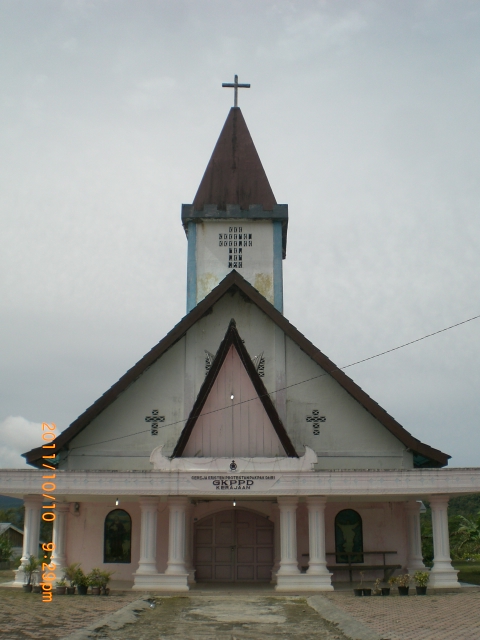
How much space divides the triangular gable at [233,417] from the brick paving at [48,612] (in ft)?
14.7

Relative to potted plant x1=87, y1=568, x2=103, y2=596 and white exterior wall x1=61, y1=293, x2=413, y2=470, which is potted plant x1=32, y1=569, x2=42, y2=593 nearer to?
potted plant x1=87, y1=568, x2=103, y2=596

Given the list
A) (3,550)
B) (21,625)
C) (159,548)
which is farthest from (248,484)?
(3,550)

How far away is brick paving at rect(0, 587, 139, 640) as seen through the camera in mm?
11022

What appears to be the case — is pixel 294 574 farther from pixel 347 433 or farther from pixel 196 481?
pixel 347 433

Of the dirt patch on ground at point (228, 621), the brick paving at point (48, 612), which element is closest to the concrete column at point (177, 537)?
the brick paving at point (48, 612)

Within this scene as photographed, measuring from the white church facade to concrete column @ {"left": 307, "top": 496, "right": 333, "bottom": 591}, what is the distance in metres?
0.04

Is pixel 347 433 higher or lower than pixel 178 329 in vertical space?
lower

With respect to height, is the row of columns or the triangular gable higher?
the triangular gable

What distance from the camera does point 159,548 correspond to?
2123 cm

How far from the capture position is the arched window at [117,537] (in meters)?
21.5

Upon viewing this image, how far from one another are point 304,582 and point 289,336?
303 inches

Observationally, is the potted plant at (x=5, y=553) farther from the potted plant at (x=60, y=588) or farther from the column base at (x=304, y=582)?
the column base at (x=304, y=582)

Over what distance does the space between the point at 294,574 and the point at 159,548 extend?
4.76m
